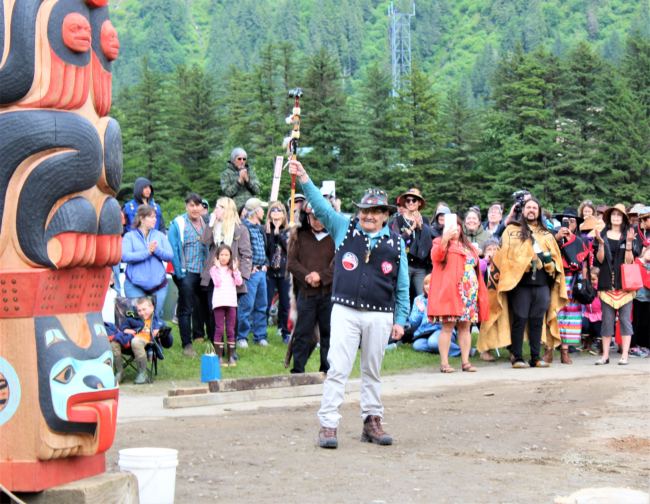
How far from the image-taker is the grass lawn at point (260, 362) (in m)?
14.9

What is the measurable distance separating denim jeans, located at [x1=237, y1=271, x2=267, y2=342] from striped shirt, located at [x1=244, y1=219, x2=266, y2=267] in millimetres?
161

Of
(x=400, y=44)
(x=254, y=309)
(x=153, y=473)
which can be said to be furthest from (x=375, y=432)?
(x=400, y=44)

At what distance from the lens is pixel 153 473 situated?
7.74 meters

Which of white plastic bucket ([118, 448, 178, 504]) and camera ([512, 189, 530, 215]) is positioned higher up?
camera ([512, 189, 530, 215])

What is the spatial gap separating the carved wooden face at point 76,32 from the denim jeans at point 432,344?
10740 millimetres

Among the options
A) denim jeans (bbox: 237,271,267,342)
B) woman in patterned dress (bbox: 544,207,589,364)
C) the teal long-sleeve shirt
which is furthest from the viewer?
woman in patterned dress (bbox: 544,207,589,364)

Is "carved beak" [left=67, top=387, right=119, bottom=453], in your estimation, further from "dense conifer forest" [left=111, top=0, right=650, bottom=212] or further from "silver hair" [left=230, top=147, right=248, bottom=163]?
"dense conifer forest" [left=111, top=0, right=650, bottom=212]

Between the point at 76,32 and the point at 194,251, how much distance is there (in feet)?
28.7

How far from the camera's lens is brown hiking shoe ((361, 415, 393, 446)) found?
34.4 feet

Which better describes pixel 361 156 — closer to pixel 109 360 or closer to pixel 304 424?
pixel 304 424

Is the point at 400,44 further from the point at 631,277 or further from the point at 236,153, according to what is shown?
the point at 631,277

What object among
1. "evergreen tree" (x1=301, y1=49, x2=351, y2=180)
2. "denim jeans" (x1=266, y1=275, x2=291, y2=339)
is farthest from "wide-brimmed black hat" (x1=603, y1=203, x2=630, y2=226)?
"evergreen tree" (x1=301, y1=49, x2=351, y2=180)

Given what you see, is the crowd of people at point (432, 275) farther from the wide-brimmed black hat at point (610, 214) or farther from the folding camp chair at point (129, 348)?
the folding camp chair at point (129, 348)

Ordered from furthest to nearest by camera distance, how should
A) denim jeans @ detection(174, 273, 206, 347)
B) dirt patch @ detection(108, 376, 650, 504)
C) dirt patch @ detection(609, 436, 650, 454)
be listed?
denim jeans @ detection(174, 273, 206, 347)
dirt patch @ detection(609, 436, 650, 454)
dirt patch @ detection(108, 376, 650, 504)
